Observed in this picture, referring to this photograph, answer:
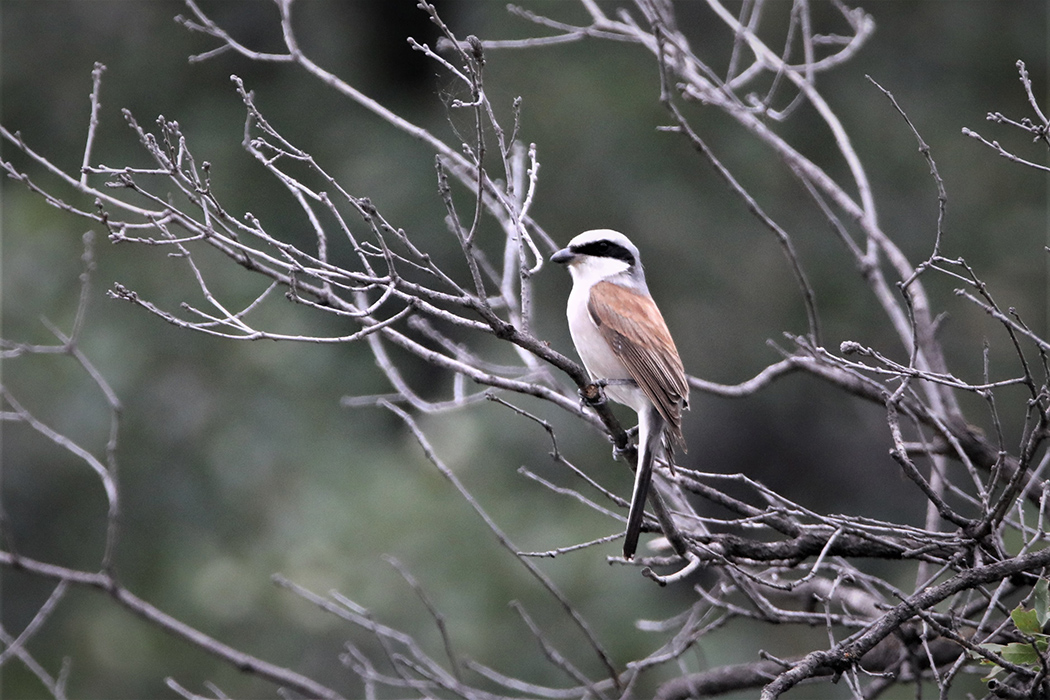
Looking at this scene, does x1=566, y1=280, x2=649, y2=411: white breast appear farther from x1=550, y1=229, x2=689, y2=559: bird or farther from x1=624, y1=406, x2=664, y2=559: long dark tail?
x1=624, y1=406, x2=664, y2=559: long dark tail

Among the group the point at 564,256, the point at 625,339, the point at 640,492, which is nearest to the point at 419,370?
the point at 564,256

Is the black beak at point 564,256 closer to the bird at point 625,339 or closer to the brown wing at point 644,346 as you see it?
the bird at point 625,339

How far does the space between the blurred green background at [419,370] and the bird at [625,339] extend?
2.59m

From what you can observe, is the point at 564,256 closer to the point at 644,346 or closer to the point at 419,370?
the point at 644,346

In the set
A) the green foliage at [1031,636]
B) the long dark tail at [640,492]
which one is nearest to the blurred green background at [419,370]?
the long dark tail at [640,492]

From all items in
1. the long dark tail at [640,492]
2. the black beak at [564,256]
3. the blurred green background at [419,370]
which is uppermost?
the black beak at [564,256]

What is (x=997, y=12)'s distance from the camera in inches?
363

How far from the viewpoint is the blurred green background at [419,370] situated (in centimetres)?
645

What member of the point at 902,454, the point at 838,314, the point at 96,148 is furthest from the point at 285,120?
the point at 902,454

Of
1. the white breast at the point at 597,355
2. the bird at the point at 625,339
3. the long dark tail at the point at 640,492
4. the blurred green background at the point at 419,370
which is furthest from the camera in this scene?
the blurred green background at the point at 419,370

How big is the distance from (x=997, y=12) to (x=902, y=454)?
8233 millimetres

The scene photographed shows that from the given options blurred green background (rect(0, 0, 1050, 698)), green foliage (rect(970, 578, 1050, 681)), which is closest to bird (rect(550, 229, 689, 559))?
green foliage (rect(970, 578, 1050, 681))

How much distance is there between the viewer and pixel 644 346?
369 cm

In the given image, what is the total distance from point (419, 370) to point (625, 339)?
6.96 meters
